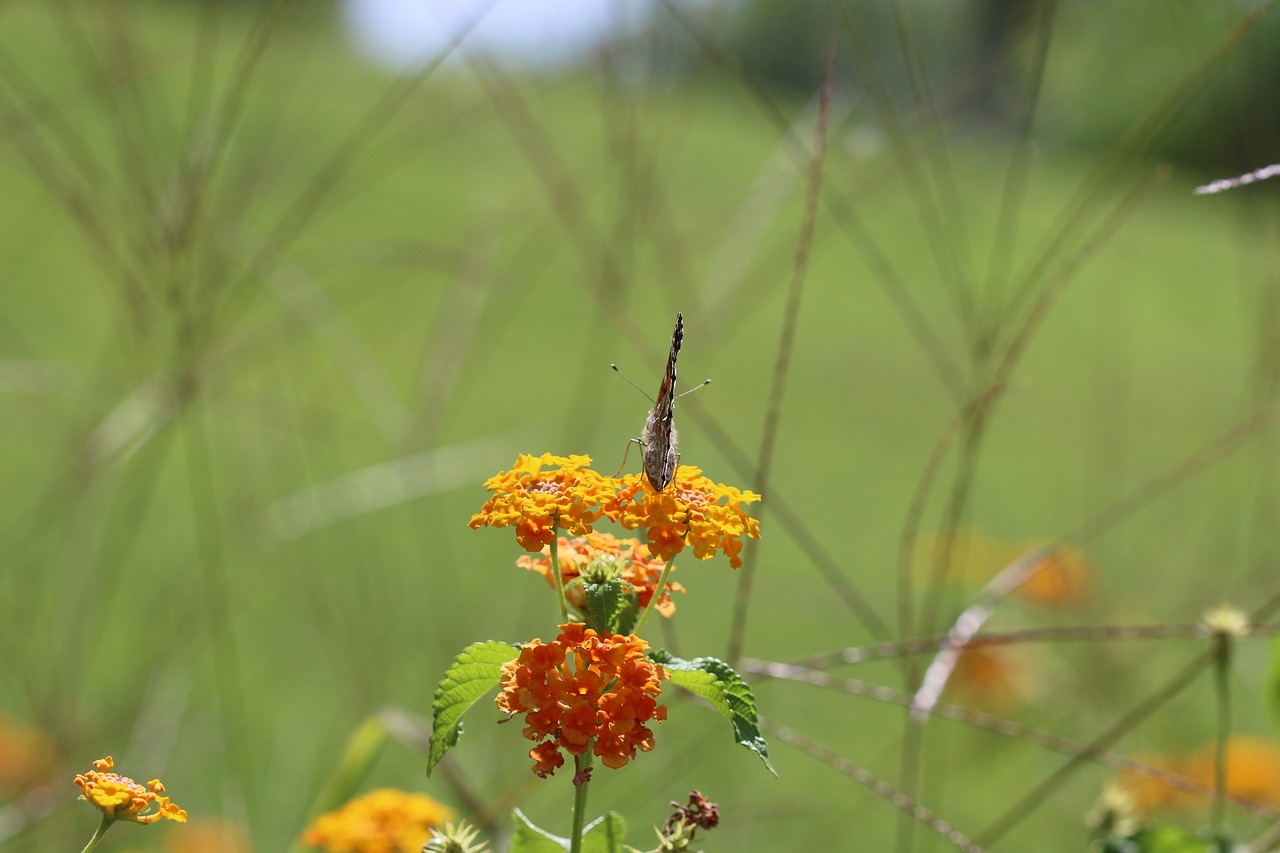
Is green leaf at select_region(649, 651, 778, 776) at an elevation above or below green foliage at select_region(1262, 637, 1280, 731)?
below

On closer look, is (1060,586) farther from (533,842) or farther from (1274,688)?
(533,842)

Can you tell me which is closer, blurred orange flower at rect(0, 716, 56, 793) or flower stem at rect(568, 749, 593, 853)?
flower stem at rect(568, 749, 593, 853)

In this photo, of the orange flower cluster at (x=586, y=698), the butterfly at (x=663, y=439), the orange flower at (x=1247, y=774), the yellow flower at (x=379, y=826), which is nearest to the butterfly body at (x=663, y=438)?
the butterfly at (x=663, y=439)

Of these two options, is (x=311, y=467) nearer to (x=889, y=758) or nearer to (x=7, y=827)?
(x=889, y=758)

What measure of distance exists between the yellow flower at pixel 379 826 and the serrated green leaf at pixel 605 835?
14 centimetres

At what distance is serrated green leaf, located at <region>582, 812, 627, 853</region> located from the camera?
1.92 feet

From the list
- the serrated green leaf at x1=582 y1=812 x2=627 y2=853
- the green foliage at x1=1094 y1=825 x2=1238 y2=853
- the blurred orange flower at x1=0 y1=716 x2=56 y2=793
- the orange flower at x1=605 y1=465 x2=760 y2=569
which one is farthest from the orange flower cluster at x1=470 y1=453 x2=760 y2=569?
the blurred orange flower at x1=0 y1=716 x2=56 y2=793

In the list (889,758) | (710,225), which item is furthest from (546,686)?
(710,225)

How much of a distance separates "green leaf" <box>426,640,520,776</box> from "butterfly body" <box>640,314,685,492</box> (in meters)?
0.12

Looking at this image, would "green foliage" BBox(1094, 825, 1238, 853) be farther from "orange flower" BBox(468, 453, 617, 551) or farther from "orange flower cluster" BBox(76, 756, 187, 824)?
"orange flower cluster" BBox(76, 756, 187, 824)

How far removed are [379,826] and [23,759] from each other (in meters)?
0.83

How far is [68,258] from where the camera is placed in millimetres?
3396

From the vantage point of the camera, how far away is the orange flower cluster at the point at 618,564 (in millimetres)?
638

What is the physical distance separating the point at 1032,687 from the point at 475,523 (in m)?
1.60
